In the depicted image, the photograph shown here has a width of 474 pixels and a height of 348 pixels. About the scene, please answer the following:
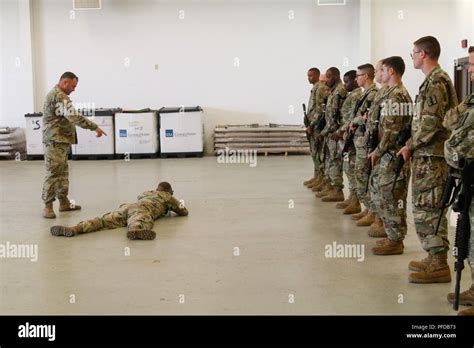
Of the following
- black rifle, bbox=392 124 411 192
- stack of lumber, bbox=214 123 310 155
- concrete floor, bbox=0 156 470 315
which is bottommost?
concrete floor, bbox=0 156 470 315

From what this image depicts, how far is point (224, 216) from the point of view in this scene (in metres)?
8.14

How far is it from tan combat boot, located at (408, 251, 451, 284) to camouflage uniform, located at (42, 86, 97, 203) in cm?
487

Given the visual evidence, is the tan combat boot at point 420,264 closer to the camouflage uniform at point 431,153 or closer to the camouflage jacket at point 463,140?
the camouflage uniform at point 431,153

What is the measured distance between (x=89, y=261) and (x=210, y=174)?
6.50 meters

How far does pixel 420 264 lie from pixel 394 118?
4.45 feet

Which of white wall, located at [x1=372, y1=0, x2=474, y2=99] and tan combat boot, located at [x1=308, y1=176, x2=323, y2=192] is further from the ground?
white wall, located at [x1=372, y1=0, x2=474, y2=99]

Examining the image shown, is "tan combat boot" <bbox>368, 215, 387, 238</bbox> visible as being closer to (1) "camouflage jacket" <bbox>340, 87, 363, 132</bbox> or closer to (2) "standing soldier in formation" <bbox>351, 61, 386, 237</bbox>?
(2) "standing soldier in formation" <bbox>351, 61, 386, 237</bbox>

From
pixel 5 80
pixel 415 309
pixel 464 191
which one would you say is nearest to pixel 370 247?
pixel 415 309

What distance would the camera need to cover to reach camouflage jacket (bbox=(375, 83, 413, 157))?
5570 mm

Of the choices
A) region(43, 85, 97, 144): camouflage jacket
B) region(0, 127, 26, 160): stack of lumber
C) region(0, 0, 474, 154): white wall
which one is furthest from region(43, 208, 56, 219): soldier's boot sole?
region(0, 0, 474, 154): white wall

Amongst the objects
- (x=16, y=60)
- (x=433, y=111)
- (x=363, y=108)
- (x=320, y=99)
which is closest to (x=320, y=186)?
(x=320, y=99)

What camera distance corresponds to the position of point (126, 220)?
7.37 m

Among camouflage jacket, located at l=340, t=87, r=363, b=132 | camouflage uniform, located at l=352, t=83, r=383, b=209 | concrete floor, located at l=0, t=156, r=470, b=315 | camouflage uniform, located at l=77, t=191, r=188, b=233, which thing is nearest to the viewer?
concrete floor, located at l=0, t=156, r=470, b=315
